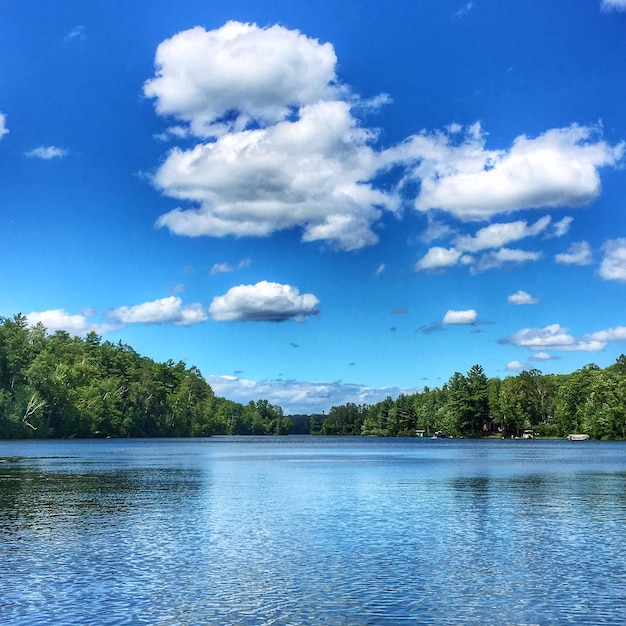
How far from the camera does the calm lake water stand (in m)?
20.8

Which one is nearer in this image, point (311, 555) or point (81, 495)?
point (311, 555)

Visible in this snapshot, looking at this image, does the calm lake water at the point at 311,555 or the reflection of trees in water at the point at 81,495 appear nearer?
the calm lake water at the point at 311,555

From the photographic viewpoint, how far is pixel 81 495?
1997 inches

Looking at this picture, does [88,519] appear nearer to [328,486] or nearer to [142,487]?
[142,487]

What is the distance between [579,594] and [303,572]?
8824mm

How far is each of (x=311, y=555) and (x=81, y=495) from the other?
26883 millimetres

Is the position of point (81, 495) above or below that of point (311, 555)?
above

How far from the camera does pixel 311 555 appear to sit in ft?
94.6

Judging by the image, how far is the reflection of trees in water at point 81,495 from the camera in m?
38.2

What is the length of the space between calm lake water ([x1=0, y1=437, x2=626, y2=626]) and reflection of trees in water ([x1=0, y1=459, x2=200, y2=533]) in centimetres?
20

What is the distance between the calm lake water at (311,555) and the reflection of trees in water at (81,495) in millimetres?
198

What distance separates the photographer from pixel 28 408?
177m

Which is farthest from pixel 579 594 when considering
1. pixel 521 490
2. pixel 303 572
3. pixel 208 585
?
pixel 521 490

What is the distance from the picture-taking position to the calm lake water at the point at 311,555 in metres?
20.8
